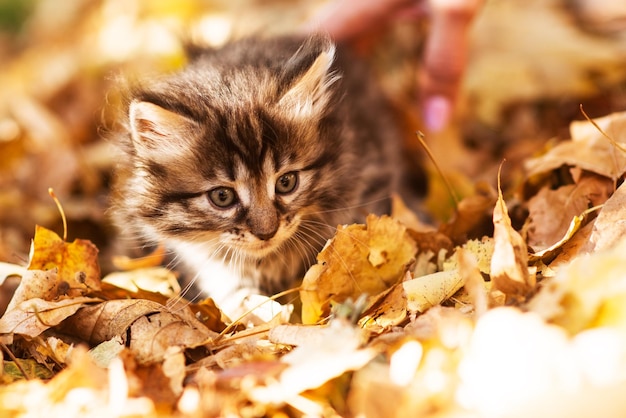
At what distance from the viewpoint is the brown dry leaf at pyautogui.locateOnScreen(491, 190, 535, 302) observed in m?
1.18

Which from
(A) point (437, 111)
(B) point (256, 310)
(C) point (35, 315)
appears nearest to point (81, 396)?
(C) point (35, 315)

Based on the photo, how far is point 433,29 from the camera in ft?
7.64

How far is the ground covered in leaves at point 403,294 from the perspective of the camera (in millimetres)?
1021

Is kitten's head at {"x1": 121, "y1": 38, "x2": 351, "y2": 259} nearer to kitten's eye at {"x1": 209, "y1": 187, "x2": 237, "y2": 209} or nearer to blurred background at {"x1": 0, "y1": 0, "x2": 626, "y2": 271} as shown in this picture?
kitten's eye at {"x1": 209, "y1": 187, "x2": 237, "y2": 209}

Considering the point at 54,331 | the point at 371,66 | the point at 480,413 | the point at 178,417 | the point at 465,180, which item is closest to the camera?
the point at 480,413

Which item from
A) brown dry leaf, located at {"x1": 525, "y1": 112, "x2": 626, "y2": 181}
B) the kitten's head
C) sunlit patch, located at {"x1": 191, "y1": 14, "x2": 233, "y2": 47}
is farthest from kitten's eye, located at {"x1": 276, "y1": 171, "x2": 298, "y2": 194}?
sunlit patch, located at {"x1": 191, "y1": 14, "x2": 233, "y2": 47}

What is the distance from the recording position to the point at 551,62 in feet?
9.31

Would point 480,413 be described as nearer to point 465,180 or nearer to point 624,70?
point 465,180

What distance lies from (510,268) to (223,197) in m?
0.81

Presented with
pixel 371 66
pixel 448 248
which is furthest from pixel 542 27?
pixel 448 248

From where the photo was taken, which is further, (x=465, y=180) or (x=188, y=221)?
(x=465, y=180)

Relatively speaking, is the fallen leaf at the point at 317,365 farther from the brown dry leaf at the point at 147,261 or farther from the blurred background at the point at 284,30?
the blurred background at the point at 284,30

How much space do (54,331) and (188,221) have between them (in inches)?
17.7

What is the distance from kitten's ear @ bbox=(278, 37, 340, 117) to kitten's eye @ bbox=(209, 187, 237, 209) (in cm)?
28
